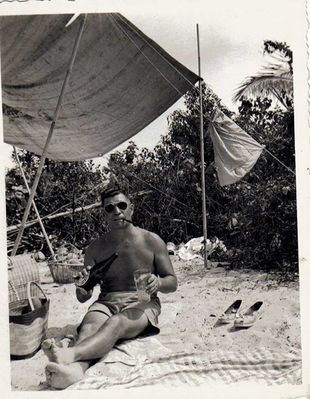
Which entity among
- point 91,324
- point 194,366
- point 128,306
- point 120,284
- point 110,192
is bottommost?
point 194,366

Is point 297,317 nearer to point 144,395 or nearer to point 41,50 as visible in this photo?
point 144,395

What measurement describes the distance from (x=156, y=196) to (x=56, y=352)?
134cm

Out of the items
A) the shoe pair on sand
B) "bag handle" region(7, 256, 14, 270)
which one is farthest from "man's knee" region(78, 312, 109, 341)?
the shoe pair on sand

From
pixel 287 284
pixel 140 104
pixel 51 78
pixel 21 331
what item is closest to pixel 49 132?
pixel 51 78

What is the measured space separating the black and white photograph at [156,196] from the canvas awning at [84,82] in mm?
11

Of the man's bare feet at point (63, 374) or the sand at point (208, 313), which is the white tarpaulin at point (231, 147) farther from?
the man's bare feet at point (63, 374)

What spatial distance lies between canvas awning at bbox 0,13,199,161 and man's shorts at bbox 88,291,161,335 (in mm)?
1080

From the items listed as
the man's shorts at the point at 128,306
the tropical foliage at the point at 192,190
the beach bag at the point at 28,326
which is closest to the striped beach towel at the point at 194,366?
the man's shorts at the point at 128,306

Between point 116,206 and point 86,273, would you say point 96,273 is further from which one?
point 116,206

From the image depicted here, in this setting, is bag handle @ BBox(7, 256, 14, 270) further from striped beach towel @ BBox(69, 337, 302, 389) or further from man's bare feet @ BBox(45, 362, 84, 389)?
striped beach towel @ BBox(69, 337, 302, 389)

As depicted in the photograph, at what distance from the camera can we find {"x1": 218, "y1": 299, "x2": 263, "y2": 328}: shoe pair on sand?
4.32 m

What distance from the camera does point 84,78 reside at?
173 inches

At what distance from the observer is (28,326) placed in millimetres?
4242

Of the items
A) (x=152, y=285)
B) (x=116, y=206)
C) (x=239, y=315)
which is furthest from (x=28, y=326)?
(x=239, y=315)
